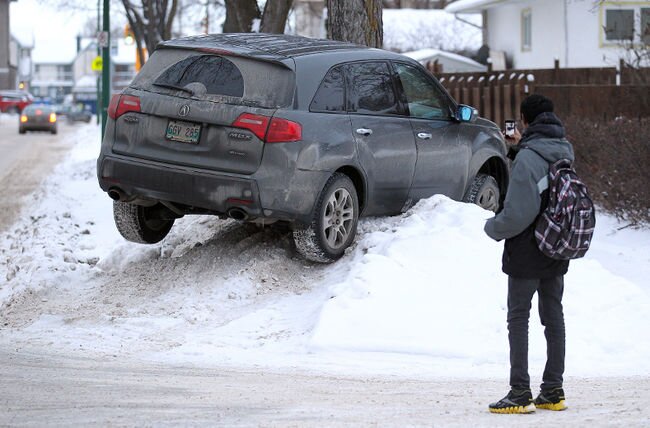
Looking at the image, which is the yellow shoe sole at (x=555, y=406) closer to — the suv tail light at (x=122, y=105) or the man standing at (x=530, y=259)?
the man standing at (x=530, y=259)

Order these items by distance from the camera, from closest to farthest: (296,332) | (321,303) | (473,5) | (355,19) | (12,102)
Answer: (296,332) < (321,303) < (355,19) < (473,5) < (12,102)

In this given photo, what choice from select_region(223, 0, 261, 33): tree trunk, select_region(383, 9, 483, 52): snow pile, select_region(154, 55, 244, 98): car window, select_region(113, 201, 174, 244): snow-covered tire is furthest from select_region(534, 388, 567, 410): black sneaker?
select_region(383, 9, 483, 52): snow pile

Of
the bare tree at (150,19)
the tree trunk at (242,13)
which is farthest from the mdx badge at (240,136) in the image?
the bare tree at (150,19)

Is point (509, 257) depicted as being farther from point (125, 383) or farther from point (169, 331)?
point (169, 331)

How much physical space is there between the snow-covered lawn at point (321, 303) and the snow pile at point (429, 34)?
40798 mm

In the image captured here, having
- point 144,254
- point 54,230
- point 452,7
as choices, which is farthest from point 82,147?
point 144,254

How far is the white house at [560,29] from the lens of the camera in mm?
30781

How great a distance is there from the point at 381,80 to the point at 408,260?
1712 millimetres

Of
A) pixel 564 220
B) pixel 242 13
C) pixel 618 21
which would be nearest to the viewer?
pixel 564 220

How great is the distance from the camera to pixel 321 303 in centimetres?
869

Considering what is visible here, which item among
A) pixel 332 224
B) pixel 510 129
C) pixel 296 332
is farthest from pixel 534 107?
pixel 332 224

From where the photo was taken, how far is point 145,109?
9336 mm

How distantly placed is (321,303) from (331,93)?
→ 5.58ft

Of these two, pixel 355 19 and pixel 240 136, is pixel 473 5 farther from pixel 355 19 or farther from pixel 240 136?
pixel 240 136
